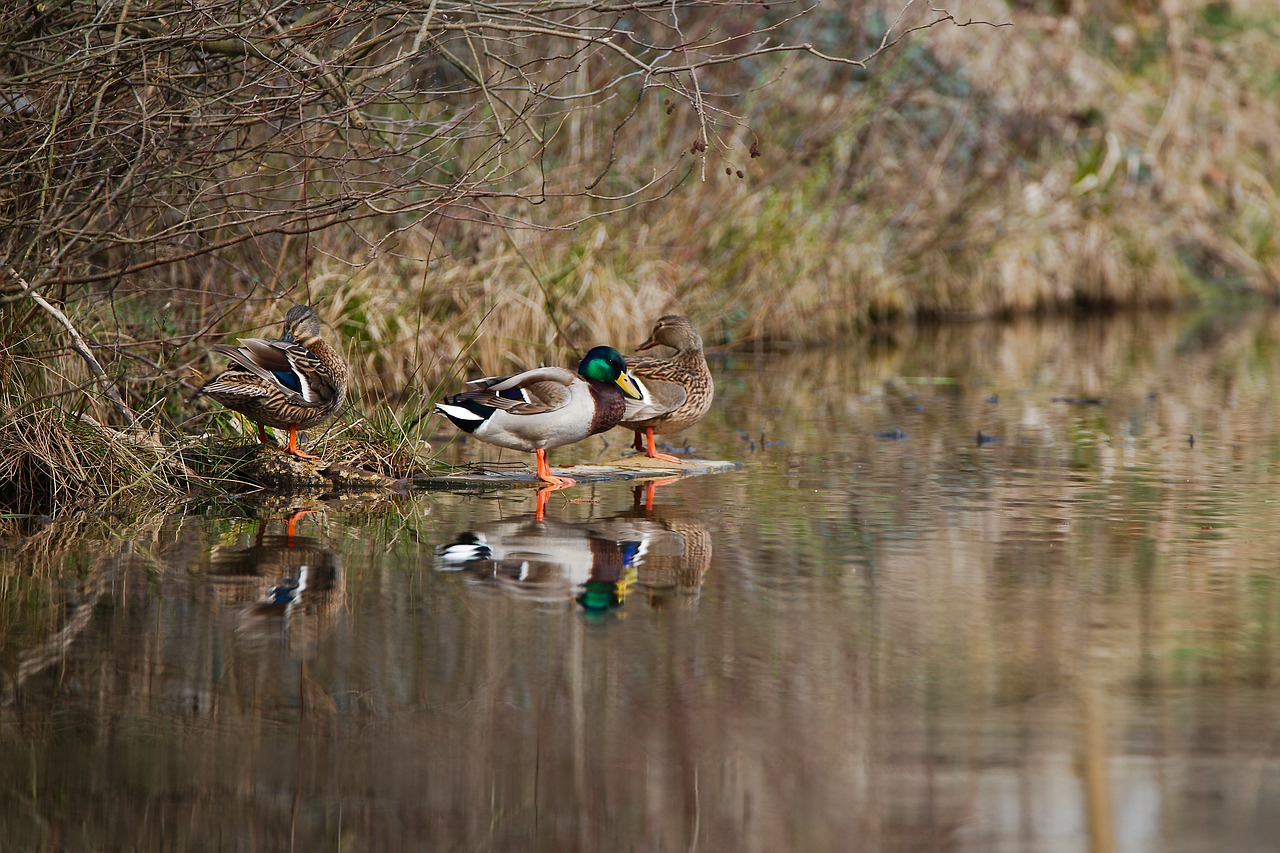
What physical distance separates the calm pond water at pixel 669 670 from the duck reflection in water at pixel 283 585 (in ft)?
0.07

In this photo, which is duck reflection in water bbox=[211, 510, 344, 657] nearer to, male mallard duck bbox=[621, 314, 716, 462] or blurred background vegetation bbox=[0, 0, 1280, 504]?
blurred background vegetation bbox=[0, 0, 1280, 504]

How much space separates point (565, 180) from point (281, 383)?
7.38 m

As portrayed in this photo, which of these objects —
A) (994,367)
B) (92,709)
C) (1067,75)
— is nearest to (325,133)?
(92,709)

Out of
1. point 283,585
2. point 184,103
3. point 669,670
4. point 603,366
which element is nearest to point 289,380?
point 184,103

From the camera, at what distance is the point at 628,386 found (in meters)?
9.71

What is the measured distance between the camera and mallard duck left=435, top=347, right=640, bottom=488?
9.16 m

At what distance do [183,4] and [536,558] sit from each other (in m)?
3.11

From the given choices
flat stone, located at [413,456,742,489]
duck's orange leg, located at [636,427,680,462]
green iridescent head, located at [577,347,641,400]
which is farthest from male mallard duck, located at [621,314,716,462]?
green iridescent head, located at [577,347,641,400]

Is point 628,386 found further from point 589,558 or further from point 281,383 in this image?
A: point 589,558

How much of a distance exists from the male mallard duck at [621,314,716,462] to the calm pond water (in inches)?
24.1

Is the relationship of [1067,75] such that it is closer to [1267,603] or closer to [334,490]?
[334,490]

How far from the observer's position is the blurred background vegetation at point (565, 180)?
27.5 feet

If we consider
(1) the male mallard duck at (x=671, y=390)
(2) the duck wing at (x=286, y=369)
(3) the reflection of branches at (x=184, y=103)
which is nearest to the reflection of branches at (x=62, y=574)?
(2) the duck wing at (x=286, y=369)

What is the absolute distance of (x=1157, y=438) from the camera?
1177 centimetres
